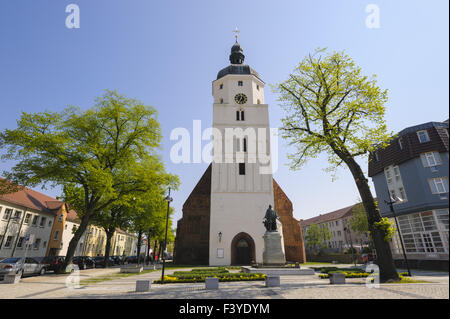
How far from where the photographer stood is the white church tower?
1070 inches

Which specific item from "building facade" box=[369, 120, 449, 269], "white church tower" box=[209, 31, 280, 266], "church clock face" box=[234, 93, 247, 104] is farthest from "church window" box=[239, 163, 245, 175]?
"building facade" box=[369, 120, 449, 269]

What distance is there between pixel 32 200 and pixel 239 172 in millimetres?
29432

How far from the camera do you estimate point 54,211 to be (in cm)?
3544

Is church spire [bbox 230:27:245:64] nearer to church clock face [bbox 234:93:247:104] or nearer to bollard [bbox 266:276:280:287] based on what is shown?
church clock face [bbox 234:93:247:104]

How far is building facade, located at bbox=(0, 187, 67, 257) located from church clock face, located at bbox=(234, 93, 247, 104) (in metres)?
28.8

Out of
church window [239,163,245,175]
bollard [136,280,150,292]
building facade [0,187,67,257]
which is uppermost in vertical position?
church window [239,163,245,175]

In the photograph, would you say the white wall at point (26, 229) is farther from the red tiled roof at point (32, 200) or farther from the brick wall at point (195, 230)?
the brick wall at point (195, 230)

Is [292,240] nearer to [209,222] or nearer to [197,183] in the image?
[209,222]

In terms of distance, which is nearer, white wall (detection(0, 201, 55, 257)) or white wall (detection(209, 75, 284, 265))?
white wall (detection(0, 201, 55, 257))

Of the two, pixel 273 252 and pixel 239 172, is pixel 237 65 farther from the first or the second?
pixel 273 252

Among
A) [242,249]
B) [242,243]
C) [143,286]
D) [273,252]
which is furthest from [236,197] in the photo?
[143,286]
